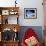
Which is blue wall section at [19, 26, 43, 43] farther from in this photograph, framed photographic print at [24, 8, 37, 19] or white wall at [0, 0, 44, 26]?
framed photographic print at [24, 8, 37, 19]

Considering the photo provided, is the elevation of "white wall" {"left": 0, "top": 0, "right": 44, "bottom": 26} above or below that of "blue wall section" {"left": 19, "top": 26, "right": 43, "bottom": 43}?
above

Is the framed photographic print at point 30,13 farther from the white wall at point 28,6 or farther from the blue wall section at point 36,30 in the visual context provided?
the blue wall section at point 36,30

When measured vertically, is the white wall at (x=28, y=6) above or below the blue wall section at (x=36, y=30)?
above

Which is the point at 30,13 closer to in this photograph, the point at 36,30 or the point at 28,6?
the point at 28,6

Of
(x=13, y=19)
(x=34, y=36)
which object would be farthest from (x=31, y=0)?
(x=34, y=36)

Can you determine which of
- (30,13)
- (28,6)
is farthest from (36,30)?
(28,6)

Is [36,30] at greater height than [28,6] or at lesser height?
lesser

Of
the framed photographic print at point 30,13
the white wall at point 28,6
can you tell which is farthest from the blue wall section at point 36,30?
the framed photographic print at point 30,13

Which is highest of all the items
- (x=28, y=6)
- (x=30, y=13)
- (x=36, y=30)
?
(x=28, y=6)

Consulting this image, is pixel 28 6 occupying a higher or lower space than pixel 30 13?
higher

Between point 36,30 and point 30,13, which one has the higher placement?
point 30,13

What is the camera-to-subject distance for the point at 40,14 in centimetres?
631

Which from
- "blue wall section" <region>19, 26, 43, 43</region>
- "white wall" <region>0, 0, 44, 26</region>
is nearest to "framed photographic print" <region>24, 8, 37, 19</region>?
"white wall" <region>0, 0, 44, 26</region>

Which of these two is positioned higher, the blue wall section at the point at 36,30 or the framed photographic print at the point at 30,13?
the framed photographic print at the point at 30,13
